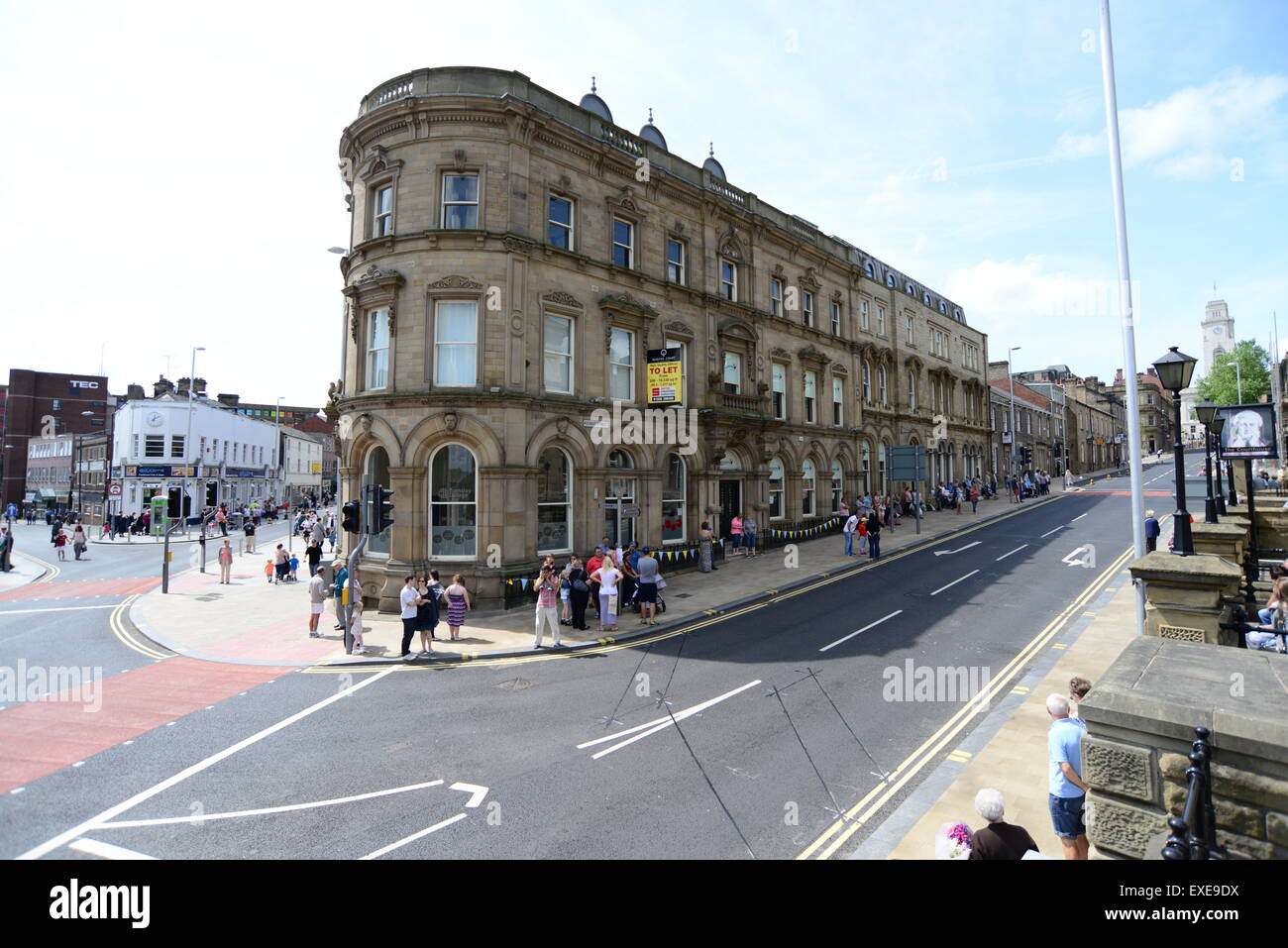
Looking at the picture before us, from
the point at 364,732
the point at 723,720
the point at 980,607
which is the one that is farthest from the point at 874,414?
the point at 364,732

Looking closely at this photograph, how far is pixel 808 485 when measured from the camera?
3209 centimetres

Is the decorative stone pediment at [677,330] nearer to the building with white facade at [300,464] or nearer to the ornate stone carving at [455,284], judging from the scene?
the ornate stone carving at [455,284]

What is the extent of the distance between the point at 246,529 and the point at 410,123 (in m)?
25.8

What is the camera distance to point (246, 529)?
3403cm

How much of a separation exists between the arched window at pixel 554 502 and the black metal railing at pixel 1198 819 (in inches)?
688

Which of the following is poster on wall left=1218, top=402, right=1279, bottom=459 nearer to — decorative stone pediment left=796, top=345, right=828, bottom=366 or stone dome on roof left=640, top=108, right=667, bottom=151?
decorative stone pediment left=796, top=345, right=828, bottom=366

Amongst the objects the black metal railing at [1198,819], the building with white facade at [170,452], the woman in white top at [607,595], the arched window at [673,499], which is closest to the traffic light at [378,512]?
the woman in white top at [607,595]

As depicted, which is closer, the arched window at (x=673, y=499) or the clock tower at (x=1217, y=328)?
the arched window at (x=673, y=499)

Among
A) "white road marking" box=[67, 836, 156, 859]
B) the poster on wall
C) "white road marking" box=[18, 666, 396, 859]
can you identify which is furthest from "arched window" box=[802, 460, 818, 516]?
"white road marking" box=[67, 836, 156, 859]

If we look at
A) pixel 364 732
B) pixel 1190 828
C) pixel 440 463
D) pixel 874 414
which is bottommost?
pixel 364 732

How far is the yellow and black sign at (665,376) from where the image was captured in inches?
863
